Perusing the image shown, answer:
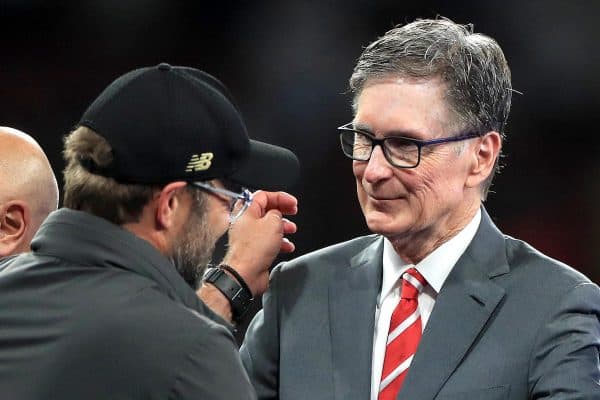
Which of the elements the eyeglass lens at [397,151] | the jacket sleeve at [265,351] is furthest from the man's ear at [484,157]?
the jacket sleeve at [265,351]

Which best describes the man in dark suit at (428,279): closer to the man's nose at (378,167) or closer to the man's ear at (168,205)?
the man's nose at (378,167)

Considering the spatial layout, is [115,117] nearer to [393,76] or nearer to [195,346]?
[195,346]

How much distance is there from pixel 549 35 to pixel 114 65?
1.60 m

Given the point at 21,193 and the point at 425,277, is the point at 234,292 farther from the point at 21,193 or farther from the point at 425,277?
the point at 21,193

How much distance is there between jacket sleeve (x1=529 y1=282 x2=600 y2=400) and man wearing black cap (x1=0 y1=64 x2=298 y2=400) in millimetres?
481

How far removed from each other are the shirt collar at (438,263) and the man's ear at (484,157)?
0.19ft

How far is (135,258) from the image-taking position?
46.7 inches

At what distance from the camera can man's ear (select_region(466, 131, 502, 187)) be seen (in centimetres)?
162

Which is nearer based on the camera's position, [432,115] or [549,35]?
[432,115]

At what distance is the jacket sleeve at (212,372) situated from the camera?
1.11 meters

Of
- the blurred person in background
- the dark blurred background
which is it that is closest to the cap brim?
the blurred person in background

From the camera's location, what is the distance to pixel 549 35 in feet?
11.6

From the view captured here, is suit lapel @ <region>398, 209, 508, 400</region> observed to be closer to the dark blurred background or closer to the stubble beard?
the stubble beard

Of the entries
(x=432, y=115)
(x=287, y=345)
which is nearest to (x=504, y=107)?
(x=432, y=115)
